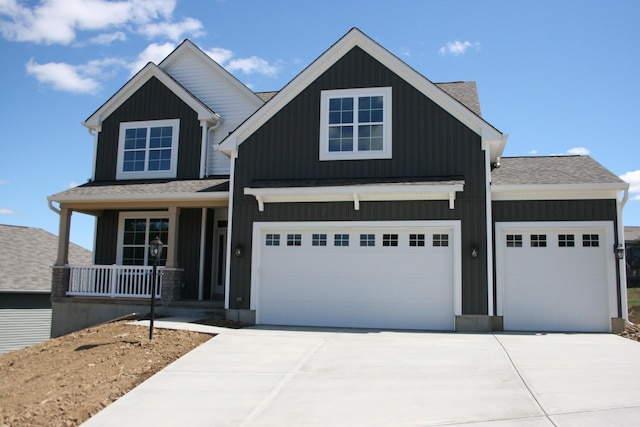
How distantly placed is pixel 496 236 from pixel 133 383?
8794mm

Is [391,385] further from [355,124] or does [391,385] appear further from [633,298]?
[633,298]

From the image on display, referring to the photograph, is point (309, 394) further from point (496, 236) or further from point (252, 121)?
point (252, 121)

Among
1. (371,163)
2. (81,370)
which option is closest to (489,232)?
(371,163)

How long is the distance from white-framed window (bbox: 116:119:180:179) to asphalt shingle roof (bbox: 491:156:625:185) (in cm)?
964

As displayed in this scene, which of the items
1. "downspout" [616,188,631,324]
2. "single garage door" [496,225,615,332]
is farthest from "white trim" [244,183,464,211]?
"downspout" [616,188,631,324]

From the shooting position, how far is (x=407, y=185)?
13.3 meters

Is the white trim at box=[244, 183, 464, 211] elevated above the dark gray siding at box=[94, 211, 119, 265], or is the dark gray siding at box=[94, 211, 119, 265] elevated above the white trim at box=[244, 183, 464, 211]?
the white trim at box=[244, 183, 464, 211]

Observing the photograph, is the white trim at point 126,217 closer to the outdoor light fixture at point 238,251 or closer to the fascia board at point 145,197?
the fascia board at point 145,197

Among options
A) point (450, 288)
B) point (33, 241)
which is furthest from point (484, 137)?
point (33, 241)

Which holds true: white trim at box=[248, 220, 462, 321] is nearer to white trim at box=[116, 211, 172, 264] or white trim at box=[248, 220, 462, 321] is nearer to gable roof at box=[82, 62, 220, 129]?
white trim at box=[116, 211, 172, 264]

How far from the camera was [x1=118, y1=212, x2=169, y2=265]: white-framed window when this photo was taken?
1759cm

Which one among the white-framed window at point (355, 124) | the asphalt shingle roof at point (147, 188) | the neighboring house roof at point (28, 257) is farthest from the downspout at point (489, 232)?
the neighboring house roof at point (28, 257)

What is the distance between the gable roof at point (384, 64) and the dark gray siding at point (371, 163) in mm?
146

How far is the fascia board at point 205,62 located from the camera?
18250mm
